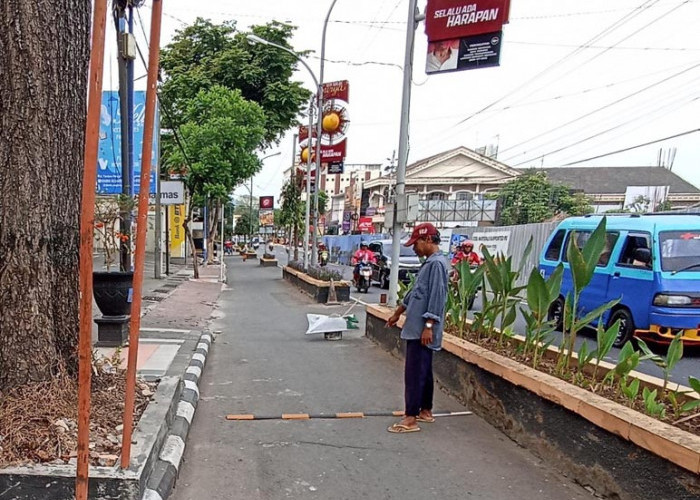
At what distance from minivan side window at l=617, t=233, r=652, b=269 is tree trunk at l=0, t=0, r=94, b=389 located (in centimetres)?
779

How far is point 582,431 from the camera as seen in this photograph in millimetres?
3549

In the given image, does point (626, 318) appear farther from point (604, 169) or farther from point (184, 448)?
point (604, 169)

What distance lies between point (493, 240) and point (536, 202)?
1943cm

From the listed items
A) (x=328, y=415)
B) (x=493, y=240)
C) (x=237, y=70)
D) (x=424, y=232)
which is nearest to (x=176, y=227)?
(x=237, y=70)

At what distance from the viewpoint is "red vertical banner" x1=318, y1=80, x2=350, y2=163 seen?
16.5m

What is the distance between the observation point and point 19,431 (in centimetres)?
295

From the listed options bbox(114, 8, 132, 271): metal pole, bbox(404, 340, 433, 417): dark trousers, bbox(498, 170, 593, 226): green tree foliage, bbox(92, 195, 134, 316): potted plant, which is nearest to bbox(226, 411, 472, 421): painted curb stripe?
bbox(404, 340, 433, 417): dark trousers

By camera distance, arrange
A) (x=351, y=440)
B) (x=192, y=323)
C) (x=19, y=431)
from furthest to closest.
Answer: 1. (x=192, y=323)
2. (x=351, y=440)
3. (x=19, y=431)

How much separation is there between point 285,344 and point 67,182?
5.53 m

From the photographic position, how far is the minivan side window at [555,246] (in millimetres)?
10228

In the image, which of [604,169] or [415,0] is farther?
[604,169]

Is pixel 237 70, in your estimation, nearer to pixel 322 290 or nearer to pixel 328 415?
pixel 322 290

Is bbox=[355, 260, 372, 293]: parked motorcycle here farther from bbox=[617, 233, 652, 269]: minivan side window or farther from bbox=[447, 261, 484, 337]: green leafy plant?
bbox=[447, 261, 484, 337]: green leafy plant

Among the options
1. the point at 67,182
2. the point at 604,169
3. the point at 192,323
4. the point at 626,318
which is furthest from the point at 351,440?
the point at 604,169
